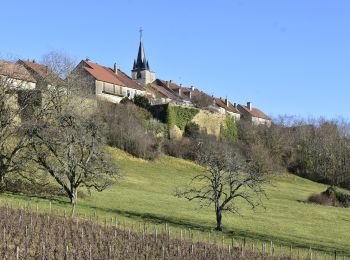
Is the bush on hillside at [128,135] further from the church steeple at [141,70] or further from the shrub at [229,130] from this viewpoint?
the church steeple at [141,70]

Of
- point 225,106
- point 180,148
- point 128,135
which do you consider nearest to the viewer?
point 128,135

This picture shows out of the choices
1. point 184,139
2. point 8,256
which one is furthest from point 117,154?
point 8,256

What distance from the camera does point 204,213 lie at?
3478 centimetres

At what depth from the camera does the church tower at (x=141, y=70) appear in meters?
100

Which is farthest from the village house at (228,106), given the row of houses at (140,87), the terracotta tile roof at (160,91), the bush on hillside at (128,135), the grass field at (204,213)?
the grass field at (204,213)

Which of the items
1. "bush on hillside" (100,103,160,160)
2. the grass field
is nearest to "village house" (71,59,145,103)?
"bush on hillside" (100,103,160,160)

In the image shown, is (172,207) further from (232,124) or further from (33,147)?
(232,124)

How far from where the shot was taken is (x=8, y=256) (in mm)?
14469

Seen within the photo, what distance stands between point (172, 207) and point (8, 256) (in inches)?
835

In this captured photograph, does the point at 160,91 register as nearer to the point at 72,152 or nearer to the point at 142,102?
the point at 142,102

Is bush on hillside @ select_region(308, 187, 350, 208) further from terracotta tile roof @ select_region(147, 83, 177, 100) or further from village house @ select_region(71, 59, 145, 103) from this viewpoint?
terracotta tile roof @ select_region(147, 83, 177, 100)

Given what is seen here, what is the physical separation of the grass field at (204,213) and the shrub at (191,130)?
1802cm

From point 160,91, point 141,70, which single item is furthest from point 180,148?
point 141,70

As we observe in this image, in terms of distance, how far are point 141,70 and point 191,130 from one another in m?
33.2
